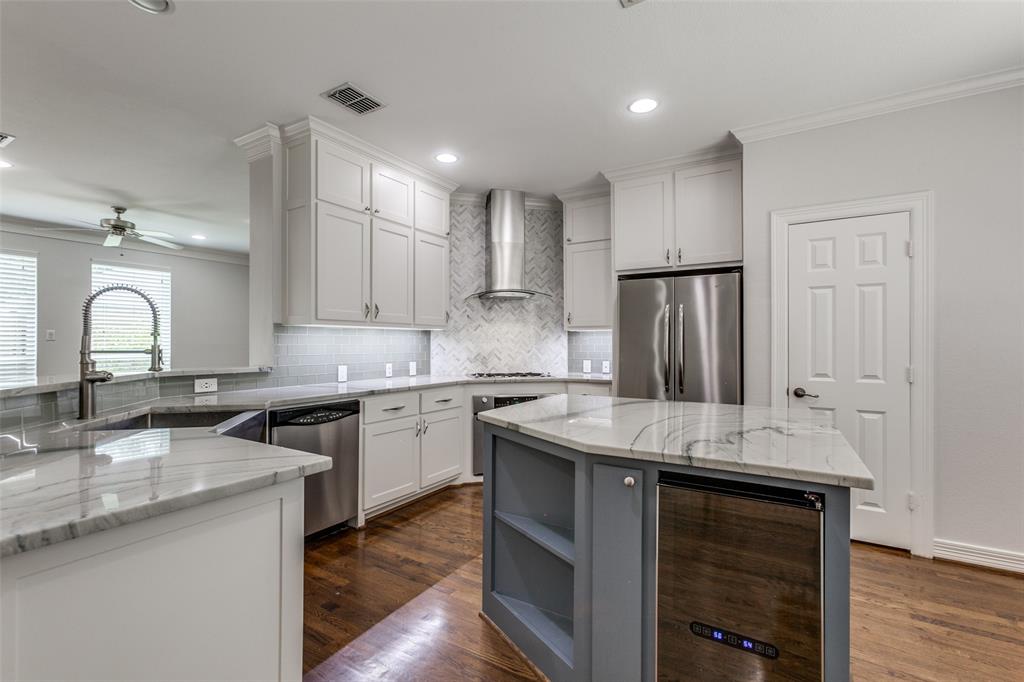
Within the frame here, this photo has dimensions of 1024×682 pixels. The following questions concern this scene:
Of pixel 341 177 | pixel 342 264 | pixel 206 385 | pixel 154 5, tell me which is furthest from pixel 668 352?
pixel 154 5

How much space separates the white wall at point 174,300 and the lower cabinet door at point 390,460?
14.8 ft

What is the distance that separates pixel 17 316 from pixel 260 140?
4371 millimetres

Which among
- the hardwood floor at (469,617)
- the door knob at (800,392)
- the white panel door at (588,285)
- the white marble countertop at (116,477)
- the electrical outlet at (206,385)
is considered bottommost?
the hardwood floor at (469,617)

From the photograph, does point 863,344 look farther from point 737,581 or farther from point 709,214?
point 737,581

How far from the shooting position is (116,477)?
99 centimetres

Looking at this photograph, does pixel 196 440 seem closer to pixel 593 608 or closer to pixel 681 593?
pixel 593 608

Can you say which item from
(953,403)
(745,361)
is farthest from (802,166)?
(953,403)

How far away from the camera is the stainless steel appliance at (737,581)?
1173 mm

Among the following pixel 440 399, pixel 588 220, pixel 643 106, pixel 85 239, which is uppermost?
pixel 643 106

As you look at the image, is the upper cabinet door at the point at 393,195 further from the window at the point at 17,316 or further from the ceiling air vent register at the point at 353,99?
the window at the point at 17,316

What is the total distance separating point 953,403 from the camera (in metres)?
2.54

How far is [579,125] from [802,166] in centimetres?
144

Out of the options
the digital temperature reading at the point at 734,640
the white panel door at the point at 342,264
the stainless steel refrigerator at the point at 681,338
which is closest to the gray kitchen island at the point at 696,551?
the digital temperature reading at the point at 734,640

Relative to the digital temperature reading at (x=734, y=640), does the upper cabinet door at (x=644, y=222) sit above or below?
above
